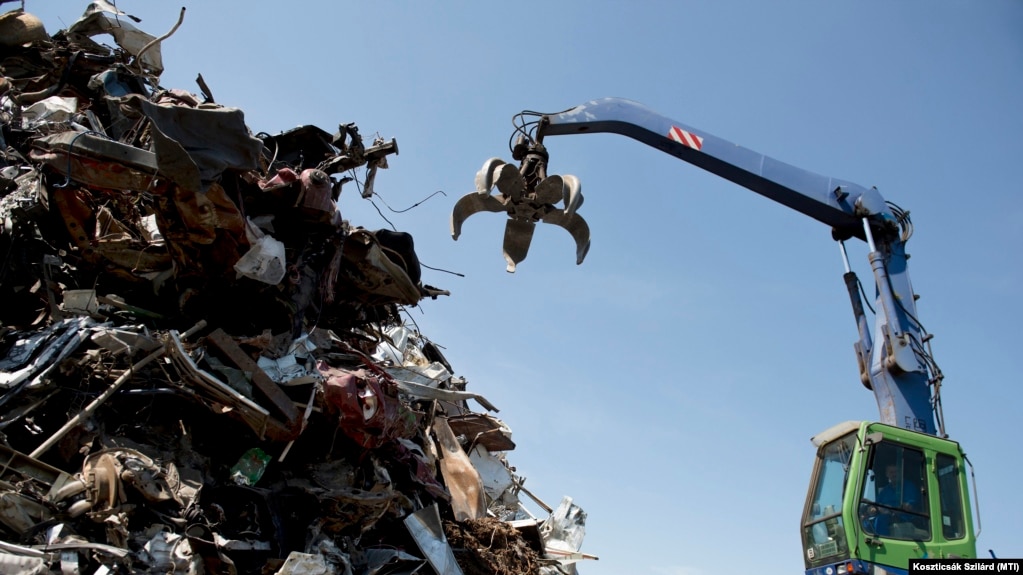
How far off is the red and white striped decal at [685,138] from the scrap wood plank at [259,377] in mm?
4609

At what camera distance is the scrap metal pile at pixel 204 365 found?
666 cm

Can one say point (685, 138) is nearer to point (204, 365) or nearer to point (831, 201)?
point (831, 201)

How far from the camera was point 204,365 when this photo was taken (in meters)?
7.63

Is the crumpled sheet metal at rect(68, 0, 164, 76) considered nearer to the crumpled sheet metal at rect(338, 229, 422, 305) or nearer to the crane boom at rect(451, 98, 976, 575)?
the crumpled sheet metal at rect(338, 229, 422, 305)

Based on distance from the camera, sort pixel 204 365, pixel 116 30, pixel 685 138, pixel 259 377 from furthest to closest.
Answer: pixel 116 30, pixel 685 138, pixel 259 377, pixel 204 365

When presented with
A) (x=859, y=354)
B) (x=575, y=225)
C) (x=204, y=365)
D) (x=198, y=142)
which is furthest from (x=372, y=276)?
(x=859, y=354)

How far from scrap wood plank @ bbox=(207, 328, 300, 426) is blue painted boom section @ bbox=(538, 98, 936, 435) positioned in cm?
361

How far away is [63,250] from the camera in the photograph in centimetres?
909

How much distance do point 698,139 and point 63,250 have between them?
283 inches

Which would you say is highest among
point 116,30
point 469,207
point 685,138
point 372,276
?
point 116,30

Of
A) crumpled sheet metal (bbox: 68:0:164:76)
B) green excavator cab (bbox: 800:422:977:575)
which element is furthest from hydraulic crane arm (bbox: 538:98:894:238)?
crumpled sheet metal (bbox: 68:0:164:76)

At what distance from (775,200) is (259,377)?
543 cm

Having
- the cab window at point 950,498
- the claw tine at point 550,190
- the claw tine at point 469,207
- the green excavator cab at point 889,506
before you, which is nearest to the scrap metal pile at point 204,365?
the claw tine at point 469,207

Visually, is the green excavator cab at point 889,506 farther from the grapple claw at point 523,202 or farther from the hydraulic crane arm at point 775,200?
the grapple claw at point 523,202
